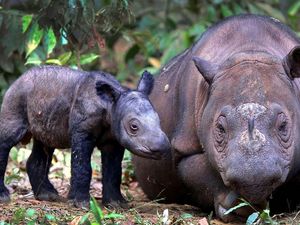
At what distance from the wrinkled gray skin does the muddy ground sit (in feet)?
0.78

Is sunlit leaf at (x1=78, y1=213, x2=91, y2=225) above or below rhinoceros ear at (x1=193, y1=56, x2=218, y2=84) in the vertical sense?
below

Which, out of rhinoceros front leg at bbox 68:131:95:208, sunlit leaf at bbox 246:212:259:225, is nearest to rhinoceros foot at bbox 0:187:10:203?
rhinoceros front leg at bbox 68:131:95:208

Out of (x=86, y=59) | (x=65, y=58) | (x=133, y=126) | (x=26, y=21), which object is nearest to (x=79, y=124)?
(x=133, y=126)

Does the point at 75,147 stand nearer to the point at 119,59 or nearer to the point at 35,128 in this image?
the point at 35,128

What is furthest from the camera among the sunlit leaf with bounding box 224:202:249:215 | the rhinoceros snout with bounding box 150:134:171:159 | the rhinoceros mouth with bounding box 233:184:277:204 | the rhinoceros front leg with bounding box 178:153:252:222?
the rhinoceros front leg with bounding box 178:153:252:222

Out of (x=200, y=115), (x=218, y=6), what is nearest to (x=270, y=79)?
(x=200, y=115)

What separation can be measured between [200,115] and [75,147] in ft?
3.45

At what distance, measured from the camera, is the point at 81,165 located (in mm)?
7516

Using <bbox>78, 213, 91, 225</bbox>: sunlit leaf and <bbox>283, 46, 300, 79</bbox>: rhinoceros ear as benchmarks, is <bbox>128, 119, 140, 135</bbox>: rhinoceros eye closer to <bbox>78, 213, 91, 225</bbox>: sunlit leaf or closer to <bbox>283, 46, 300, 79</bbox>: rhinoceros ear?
<bbox>78, 213, 91, 225</bbox>: sunlit leaf

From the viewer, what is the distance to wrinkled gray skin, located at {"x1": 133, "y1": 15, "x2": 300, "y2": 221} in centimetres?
686

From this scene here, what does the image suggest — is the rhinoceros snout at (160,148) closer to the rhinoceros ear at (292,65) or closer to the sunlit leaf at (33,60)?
the rhinoceros ear at (292,65)

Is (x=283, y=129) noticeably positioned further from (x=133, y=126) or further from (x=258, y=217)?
(x=133, y=126)

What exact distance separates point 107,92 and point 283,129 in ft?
4.51

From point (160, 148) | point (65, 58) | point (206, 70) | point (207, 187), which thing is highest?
point (206, 70)
